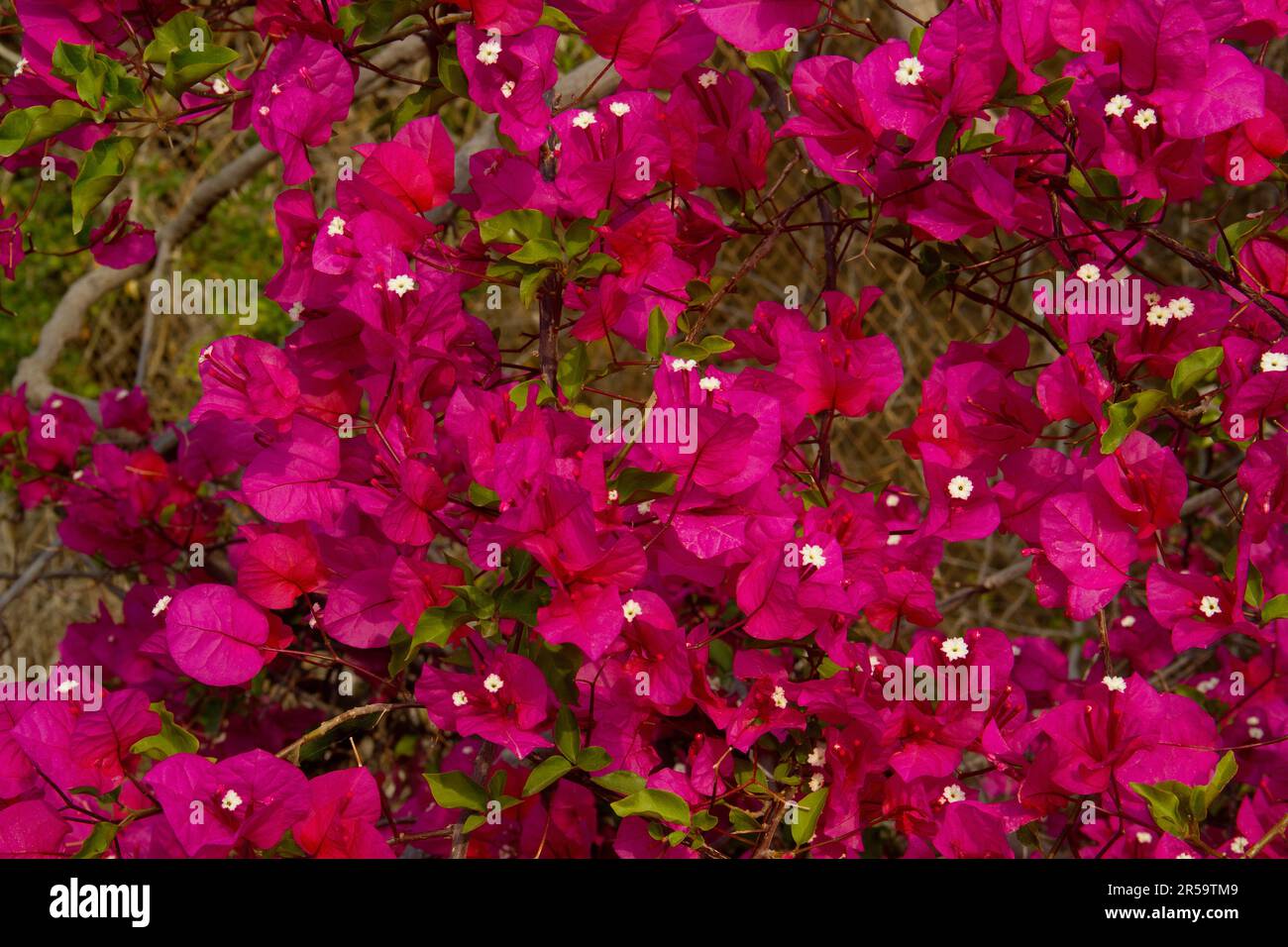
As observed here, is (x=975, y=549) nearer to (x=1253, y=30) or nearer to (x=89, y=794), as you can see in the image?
(x=1253, y=30)

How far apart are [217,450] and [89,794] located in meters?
0.82

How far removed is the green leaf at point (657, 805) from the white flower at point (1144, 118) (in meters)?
0.65

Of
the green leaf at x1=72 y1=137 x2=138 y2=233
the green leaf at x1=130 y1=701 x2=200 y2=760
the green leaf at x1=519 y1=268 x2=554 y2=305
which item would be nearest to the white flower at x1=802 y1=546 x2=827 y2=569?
the green leaf at x1=519 y1=268 x2=554 y2=305

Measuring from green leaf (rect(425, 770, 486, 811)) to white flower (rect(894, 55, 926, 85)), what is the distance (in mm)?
660

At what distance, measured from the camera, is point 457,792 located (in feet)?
3.25

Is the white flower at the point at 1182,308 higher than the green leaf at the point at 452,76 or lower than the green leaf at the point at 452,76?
lower

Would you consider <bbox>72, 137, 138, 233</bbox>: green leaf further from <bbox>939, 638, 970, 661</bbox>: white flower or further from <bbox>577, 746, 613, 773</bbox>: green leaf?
<bbox>939, 638, 970, 661</bbox>: white flower

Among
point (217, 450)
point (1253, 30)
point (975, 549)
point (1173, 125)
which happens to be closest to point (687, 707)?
point (1173, 125)

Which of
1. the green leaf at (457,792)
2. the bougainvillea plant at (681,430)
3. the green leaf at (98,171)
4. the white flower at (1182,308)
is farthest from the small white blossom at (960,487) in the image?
the green leaf at (98,171)

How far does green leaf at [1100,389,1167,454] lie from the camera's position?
0.97 metres

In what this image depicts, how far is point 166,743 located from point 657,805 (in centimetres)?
40

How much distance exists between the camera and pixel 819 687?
1.04 metres

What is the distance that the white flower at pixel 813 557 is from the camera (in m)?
0.96

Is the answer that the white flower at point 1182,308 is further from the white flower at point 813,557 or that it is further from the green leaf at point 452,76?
the green leaf at point 452,76
